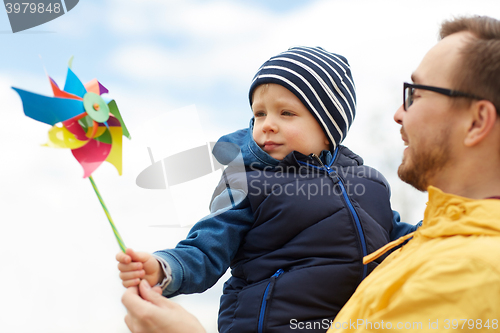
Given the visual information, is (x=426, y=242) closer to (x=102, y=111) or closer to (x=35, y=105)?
(x=102, y=111)

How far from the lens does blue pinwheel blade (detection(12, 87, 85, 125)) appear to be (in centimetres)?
117

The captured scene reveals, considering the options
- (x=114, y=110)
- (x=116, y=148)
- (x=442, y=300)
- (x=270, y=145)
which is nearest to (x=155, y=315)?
(x=116, y=148)

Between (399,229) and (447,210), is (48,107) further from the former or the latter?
(399,229)

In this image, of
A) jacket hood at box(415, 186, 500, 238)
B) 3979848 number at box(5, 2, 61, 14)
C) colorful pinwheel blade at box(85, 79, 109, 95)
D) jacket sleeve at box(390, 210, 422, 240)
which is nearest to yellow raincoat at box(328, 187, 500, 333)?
jacket hood at box(415, 186, 500, 238)

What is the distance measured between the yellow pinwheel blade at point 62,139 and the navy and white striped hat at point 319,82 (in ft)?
3.12

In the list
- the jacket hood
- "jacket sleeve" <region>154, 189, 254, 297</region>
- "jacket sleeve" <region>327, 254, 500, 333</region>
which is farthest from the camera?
"jacket sleeve" <region>154, 189, 254, 297</region>

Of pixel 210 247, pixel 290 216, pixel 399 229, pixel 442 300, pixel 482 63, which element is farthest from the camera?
pixel 399 229

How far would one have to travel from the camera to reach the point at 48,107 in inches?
47.1

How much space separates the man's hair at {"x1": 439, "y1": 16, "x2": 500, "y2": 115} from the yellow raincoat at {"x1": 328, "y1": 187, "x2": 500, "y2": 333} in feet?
1.07

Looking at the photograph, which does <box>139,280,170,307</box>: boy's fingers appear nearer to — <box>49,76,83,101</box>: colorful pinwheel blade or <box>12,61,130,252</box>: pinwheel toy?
<box>12,61,130,252</box>: pinwheel toy

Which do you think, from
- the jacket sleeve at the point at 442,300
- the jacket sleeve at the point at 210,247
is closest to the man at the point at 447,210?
the jacket sleeve at the point at 442,300

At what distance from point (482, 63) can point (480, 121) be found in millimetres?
173

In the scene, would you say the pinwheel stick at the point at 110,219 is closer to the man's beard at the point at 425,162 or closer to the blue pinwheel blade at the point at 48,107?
the blue pinwheel blade at the point at 48,107

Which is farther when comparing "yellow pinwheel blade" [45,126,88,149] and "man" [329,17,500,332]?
"yellow pinwheel blade" [45,126,88,149]
